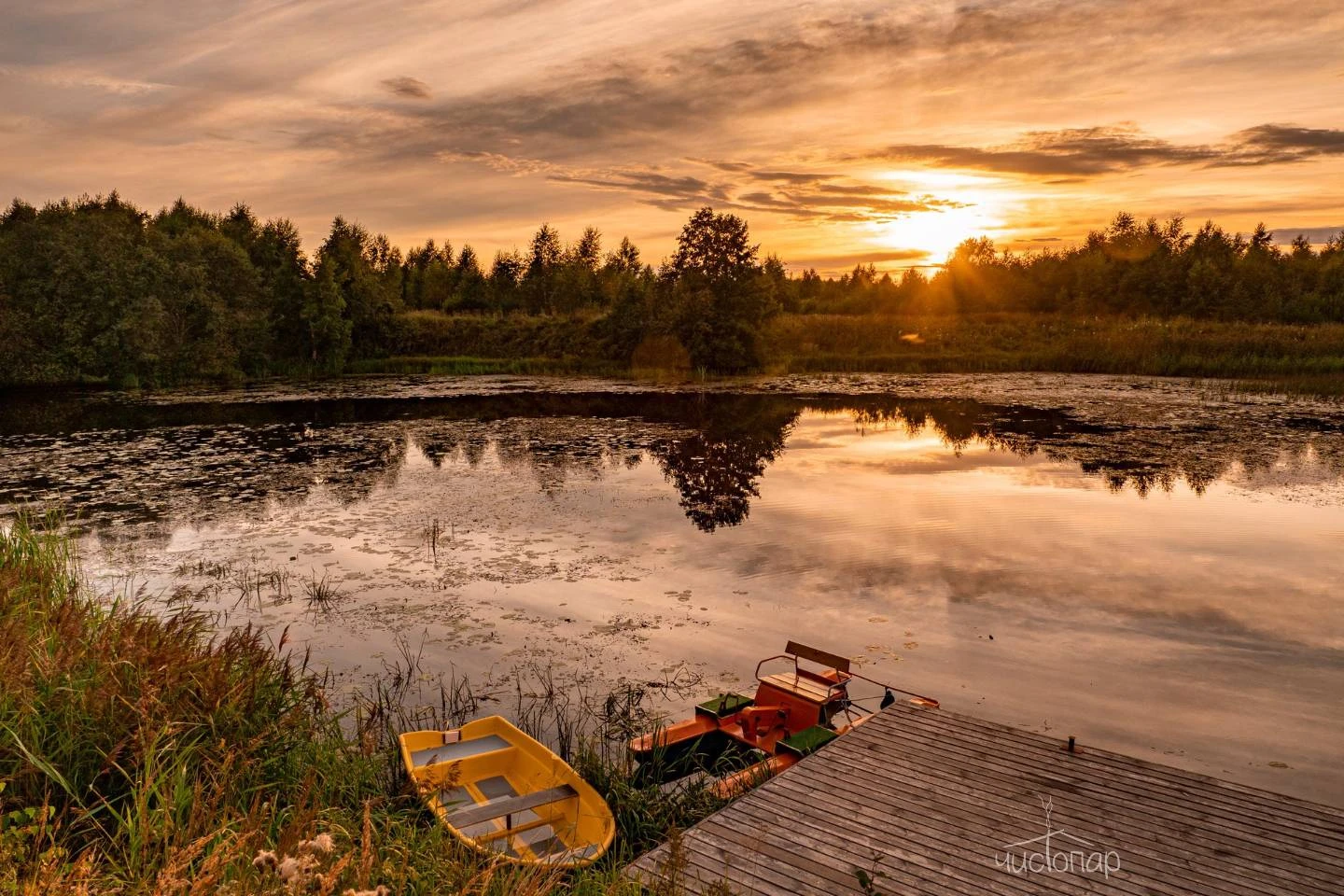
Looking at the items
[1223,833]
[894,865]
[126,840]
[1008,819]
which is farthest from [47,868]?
[1223,833]

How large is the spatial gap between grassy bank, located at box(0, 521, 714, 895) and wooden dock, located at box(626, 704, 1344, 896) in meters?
0.88

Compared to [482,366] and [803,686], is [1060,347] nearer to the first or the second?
[482,366]

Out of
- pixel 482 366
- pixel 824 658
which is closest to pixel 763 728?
pixel 824 658

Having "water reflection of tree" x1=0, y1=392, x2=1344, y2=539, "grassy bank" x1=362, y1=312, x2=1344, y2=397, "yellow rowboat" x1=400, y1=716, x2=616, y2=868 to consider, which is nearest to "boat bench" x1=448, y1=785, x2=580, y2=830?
"yellow rowboat" x1=400, y1=716, x2=616, y2=868

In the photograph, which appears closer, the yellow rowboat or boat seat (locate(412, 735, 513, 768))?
the yellow rowboat

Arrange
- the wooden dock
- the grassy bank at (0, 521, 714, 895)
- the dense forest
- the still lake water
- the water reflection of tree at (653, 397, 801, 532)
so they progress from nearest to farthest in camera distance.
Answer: the grassy bank at (0, 521, 714, 895)
the wooden dock
the still lake water
the water reflection of tree at (653, 397, 801, 532)
the dense forest

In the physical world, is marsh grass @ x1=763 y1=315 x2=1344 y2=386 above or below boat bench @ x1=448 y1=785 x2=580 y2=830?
above

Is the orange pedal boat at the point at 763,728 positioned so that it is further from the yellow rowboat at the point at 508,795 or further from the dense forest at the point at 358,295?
the dense forest at the point at 358,295

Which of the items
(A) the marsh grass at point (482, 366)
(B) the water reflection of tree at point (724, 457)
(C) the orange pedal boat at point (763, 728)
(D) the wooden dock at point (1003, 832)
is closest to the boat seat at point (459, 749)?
(C) the orange pedal boat at point (763, 728)

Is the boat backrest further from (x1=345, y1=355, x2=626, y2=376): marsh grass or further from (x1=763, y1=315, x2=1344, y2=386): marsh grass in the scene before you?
(x1=345, y1=355, x2=626, y2=376): marsh grass

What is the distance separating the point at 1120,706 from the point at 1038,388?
116 feet

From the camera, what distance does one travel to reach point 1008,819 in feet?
20.0

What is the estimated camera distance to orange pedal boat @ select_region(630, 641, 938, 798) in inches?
295

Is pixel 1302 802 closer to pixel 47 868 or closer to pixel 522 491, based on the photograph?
pixel 47 868
